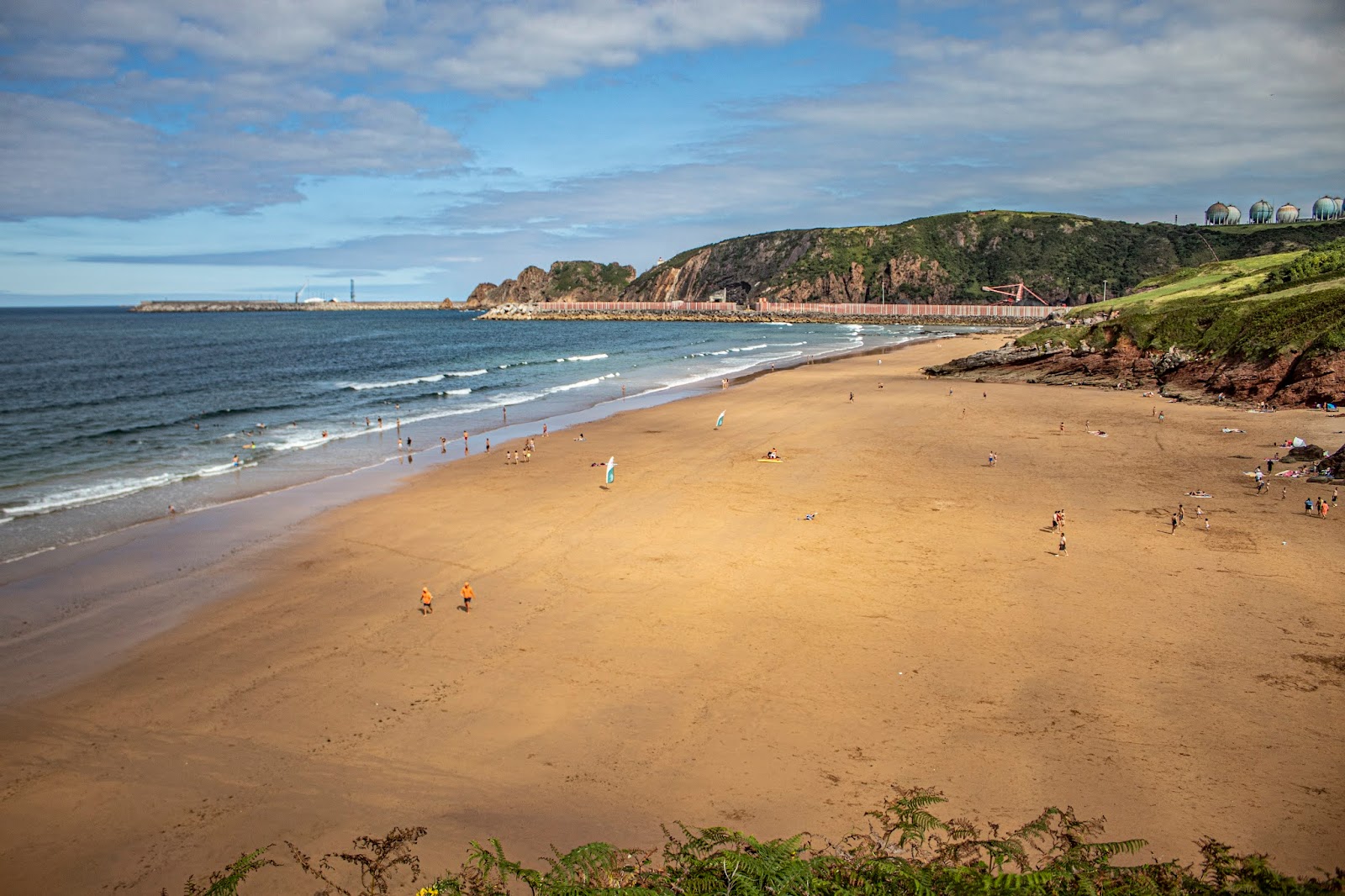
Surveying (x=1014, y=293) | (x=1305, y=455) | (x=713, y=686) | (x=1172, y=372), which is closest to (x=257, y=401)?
(x=713, y=686)

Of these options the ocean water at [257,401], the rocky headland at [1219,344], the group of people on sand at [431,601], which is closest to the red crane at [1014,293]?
the ocean water at [257,401]

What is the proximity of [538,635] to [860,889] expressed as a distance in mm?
10775

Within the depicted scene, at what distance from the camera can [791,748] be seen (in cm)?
1270

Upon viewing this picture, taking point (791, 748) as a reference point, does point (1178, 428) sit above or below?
above

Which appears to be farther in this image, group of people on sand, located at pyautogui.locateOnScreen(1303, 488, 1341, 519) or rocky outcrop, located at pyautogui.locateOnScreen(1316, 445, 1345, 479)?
rocky outcrop, located at pyautogui.locateOnScreen(1316, 445, 1345, 479)

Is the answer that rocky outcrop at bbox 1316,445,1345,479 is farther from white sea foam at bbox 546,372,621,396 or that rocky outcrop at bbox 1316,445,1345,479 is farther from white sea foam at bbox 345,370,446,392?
white sea foam at bbox 345,370,446,392

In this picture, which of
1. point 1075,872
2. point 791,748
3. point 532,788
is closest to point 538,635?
point 532,788

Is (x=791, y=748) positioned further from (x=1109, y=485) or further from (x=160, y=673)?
(x=1109, y=485)

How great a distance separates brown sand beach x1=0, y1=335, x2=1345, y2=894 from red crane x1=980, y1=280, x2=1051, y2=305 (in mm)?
166861

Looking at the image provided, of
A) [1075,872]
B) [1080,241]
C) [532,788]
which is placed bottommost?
[532,788]

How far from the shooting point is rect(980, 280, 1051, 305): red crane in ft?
588

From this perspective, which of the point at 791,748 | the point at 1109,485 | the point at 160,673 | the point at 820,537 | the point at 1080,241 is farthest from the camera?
the point at 1080,241

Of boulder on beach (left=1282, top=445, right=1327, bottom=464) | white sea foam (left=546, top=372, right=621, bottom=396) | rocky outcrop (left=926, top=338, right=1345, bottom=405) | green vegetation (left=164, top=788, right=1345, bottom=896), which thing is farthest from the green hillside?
green vegetation (left=164, top=788, right=1345, bottom=896)

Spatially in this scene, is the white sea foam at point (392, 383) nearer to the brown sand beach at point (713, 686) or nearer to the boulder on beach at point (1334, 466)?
the brown sand beach at point (713, 686)
